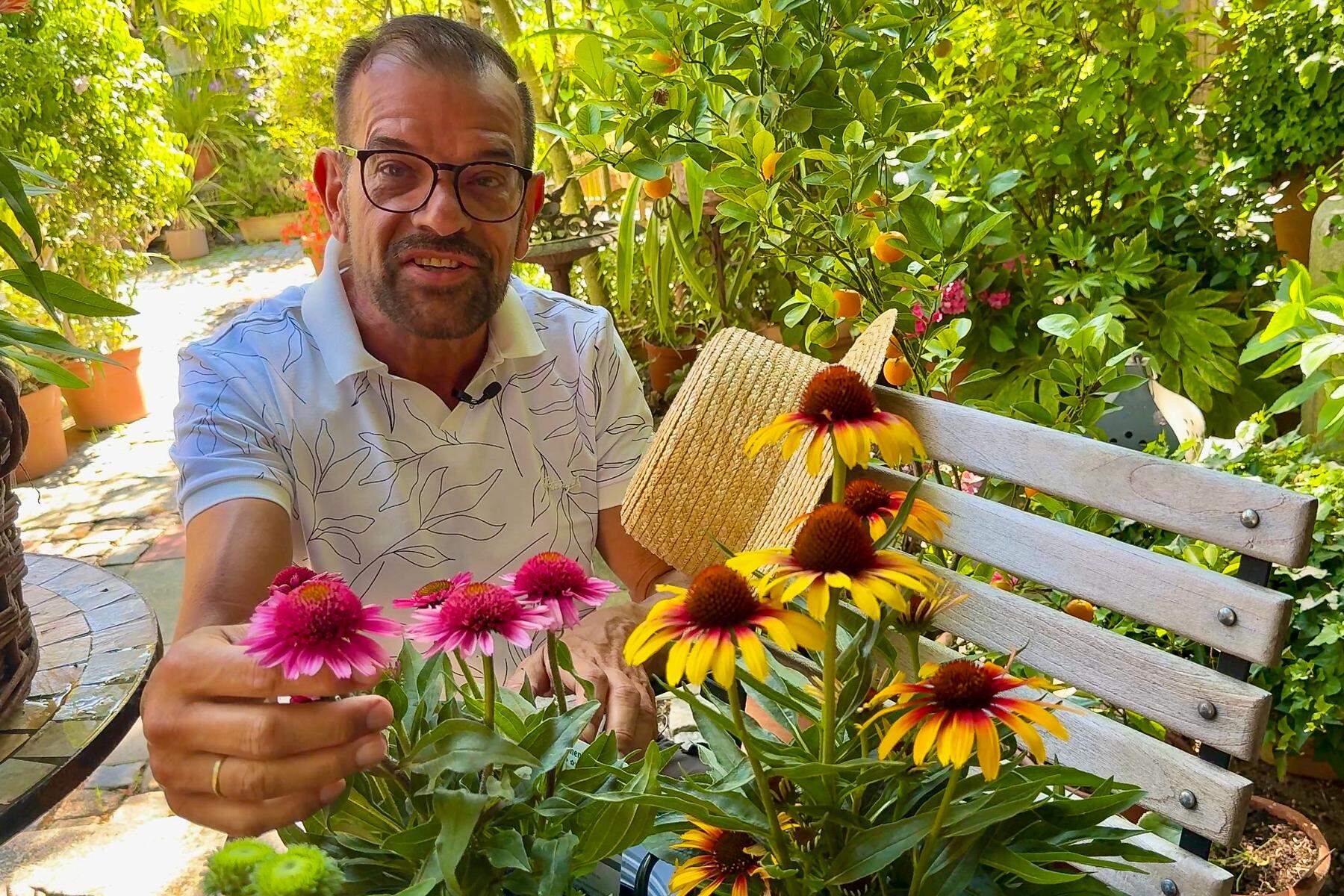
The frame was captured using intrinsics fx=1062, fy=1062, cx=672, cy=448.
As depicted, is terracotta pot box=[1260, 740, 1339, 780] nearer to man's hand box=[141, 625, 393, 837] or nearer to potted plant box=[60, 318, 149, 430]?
man's hand box=[141, 625, 393, 837]

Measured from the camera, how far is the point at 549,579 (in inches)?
26.2

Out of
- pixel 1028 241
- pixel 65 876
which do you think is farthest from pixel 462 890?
pixel 1028 241

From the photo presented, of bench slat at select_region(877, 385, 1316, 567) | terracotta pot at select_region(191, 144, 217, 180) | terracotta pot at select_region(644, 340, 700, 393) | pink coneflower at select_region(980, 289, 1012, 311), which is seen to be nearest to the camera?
bench slat at select_region(877, 385, 1316, 567)

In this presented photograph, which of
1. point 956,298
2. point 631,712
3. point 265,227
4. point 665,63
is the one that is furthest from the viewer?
point 265,227

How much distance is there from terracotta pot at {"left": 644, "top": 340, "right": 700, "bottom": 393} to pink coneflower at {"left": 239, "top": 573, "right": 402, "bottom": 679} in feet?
11.3

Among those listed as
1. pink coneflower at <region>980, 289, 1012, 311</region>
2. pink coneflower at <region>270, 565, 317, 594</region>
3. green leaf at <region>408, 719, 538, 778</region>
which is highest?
pink coneflower at <region>270, 565, 317, 594</region>

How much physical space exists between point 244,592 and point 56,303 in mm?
343

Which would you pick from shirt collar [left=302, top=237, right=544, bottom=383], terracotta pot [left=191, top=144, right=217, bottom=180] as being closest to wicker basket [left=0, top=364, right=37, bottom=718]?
shirt collar [left=302, top=237, right=544, bottom=383]

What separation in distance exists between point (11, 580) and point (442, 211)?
67cm

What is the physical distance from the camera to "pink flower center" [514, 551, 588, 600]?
66cm

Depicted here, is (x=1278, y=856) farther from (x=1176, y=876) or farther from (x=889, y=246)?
(x=889, y=246)

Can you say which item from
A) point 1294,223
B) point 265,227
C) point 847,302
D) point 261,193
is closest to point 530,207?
point 847,302

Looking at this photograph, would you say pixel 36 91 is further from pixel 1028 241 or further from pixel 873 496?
pixel 873 496

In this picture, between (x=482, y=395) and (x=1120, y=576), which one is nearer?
(x=1120, y=576)
